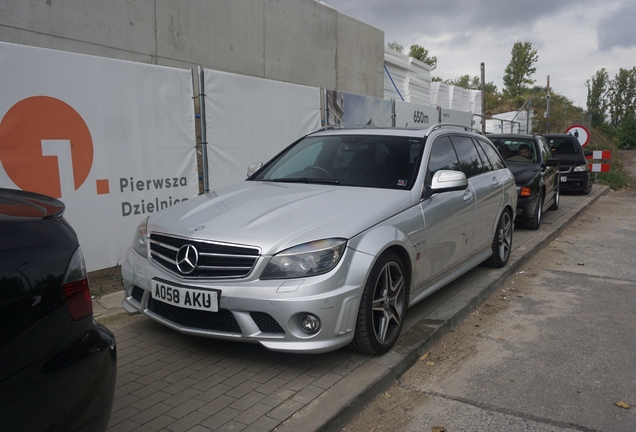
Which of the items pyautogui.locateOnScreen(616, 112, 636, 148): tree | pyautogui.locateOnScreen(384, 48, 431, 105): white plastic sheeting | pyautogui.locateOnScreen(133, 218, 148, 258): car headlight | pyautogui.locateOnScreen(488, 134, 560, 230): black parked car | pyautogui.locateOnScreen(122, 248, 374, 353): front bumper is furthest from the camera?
pyautogui.locateOnScreen(616, 112, 636, 148): tree

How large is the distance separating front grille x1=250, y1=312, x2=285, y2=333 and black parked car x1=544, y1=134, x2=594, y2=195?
45.8ft

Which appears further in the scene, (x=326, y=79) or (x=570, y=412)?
(x=326, y=79)

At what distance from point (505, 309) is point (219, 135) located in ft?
14.1

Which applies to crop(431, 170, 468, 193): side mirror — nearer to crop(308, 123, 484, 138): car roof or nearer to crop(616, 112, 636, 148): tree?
crop(308, 123, 484, 138): car roof

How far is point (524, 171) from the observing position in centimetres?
1016

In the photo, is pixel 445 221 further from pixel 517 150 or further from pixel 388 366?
pixel 517 150

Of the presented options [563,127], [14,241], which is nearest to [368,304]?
[14,241]

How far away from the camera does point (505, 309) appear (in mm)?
5562

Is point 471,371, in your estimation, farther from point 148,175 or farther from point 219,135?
point 219,135

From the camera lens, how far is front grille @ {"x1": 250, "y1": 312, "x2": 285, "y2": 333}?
3520 mm

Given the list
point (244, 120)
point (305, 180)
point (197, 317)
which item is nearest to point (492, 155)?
point (305, 180)

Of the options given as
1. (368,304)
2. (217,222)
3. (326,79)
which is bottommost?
(368,304)

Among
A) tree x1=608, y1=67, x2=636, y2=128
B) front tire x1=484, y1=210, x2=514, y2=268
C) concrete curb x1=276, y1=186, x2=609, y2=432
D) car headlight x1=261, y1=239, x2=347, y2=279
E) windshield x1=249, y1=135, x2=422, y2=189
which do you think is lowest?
concrete curb x1=276, y1=186, x2=609, y2=432

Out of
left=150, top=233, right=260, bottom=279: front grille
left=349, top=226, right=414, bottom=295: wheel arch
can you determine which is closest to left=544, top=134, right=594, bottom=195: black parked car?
left=349, top=226, right=414, bottom=295: wheel arch
